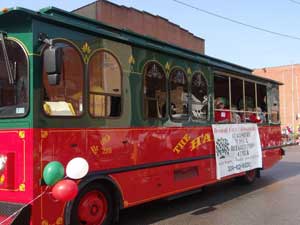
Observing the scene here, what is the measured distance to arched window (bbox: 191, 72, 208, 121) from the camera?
329 inches

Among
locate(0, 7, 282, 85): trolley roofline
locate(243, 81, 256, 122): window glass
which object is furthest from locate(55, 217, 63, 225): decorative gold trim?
locate(243, 81, 256, 122): window glass

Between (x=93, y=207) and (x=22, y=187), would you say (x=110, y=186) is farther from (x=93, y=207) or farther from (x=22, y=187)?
(x=22, y=187)

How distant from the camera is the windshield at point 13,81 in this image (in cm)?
514

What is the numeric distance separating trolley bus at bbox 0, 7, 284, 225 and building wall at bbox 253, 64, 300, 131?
141ft

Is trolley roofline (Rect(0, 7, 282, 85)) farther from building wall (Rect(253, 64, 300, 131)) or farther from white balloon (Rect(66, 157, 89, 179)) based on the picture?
building wall (Rect(253, 64, 300, 131))

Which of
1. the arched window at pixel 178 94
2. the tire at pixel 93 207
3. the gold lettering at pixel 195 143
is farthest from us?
the gold lettering at pixel 195 143

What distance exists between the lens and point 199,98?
8.58 metres

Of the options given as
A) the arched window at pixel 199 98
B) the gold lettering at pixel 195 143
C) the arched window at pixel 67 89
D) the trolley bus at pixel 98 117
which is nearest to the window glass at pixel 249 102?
the trolley bus at pixel 98 117

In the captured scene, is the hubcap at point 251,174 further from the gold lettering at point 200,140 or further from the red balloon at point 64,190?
the red balloon at point 64,190

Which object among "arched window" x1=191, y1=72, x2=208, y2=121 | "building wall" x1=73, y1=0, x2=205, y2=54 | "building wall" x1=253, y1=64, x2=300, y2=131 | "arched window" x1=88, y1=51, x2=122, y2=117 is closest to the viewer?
"arched window" x1=88, y1=51, x2=122, y2=117

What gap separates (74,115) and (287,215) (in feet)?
13.8

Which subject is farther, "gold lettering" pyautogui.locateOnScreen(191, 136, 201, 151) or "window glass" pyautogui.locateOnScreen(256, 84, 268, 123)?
"window glass" pyautogui.locateOnScreen(256, 84, 268, 123)

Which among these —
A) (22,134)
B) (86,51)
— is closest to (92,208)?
(22,134)

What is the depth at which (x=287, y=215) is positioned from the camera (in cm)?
741
